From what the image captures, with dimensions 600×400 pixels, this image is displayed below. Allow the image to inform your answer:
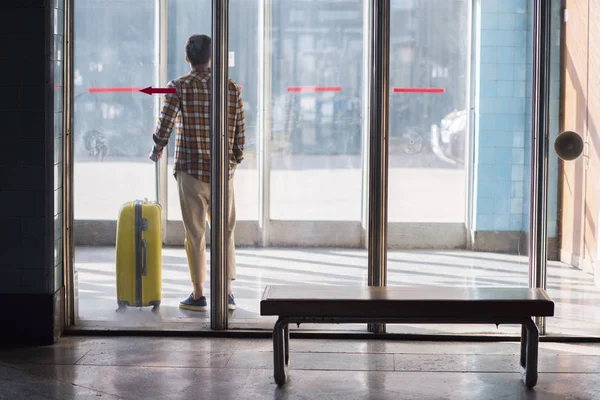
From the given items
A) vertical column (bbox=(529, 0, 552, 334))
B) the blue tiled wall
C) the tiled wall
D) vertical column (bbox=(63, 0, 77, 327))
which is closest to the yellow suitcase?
vertical column (bbox=(63, 0, 77, 327))

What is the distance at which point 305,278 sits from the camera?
5840 millimetres

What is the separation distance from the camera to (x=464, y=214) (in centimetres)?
577

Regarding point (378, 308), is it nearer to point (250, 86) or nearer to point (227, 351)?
point (227, 351)

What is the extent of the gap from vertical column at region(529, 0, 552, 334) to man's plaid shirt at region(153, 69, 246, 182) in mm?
1722

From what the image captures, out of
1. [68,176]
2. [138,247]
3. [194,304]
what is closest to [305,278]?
[194,304]

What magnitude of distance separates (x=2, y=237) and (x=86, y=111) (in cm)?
91

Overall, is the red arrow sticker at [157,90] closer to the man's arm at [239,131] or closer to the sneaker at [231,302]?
the man's arm at [239,131]

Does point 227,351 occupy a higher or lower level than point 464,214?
lower

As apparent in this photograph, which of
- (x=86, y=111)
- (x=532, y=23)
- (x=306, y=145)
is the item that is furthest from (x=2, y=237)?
(x=532, y=23)

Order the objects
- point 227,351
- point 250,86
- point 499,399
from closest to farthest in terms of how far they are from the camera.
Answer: point 499,399, point 227,351, point 250,86

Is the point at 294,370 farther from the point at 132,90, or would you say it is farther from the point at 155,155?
the point at 132,90

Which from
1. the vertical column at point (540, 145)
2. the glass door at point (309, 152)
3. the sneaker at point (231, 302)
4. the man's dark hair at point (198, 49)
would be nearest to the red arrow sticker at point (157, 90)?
the man's dark hair at point (198, 49)

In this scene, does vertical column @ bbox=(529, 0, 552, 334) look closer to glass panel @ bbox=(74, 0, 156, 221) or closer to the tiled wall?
glass panel @ bbox=(74, 0, 156, 221)

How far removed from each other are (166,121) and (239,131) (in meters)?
0.44
